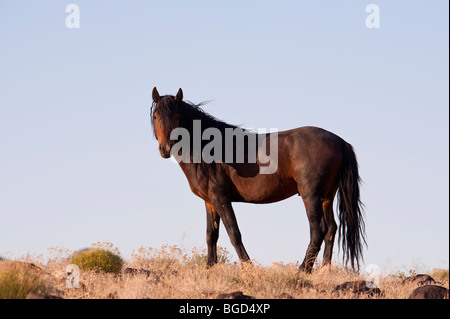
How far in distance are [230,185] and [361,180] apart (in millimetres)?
2856

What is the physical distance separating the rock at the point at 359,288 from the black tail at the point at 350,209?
2338 millimetres

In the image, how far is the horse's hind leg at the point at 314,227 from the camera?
36.2 feet

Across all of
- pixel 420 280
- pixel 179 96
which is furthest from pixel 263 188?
pixel 420 280

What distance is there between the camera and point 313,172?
36.8 ft

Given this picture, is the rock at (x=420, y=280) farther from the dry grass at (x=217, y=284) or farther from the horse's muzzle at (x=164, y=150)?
the horse's muzzle at (x=164, y=150)

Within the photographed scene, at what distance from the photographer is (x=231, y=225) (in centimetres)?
1107

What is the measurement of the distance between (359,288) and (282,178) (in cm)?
332

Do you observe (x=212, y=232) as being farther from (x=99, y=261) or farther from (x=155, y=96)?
(x=155, y=96)

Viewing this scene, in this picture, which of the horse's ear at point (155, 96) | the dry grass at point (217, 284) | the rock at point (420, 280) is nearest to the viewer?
the dry grass at point (217, 284)

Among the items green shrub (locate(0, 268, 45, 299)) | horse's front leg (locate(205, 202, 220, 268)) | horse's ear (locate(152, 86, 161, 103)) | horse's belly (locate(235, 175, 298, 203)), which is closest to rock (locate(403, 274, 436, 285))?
horse's belly (locate(235, 175, 298, 203))

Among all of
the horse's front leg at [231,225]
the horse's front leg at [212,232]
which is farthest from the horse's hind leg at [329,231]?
the horse's front leg at [212,232]

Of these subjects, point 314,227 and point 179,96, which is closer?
point 314,227
